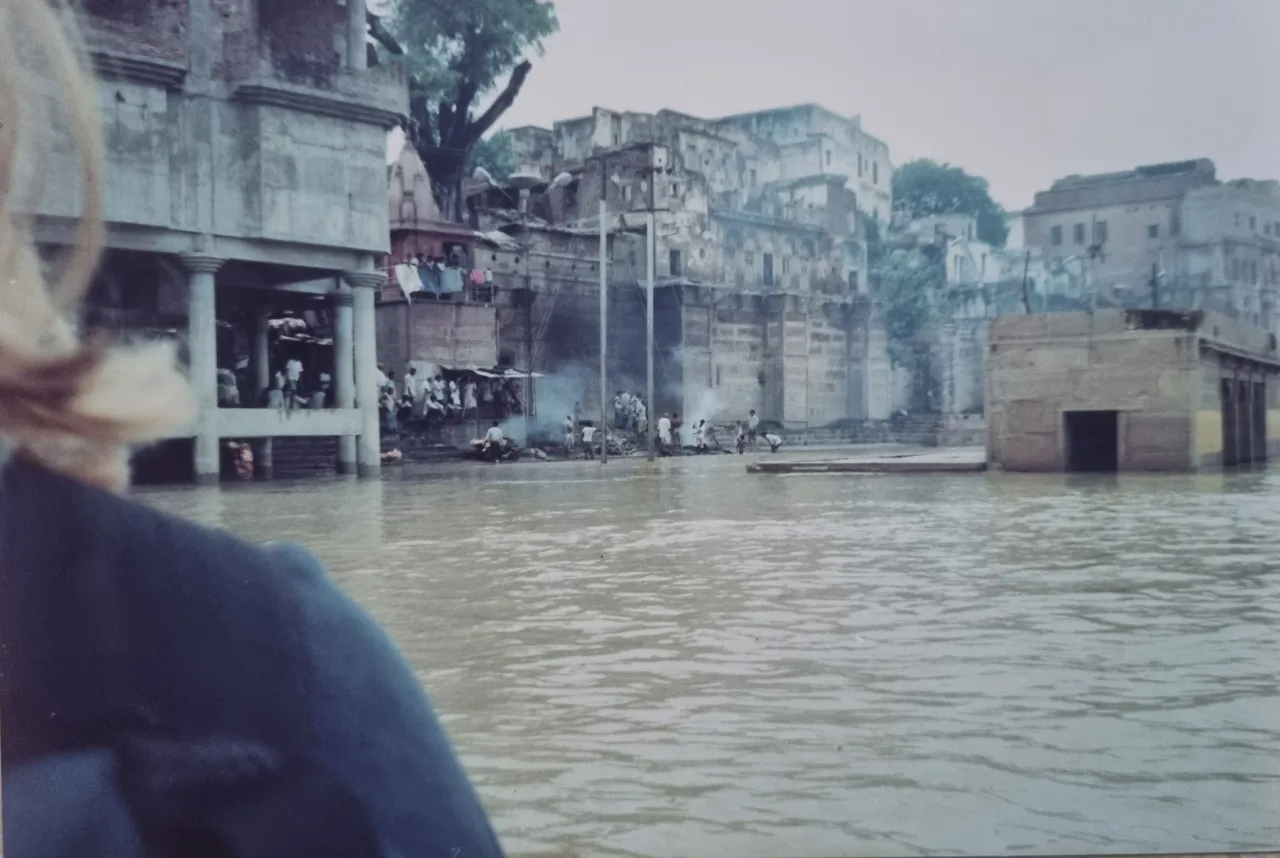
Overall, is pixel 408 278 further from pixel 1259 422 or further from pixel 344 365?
pixel 1259 422

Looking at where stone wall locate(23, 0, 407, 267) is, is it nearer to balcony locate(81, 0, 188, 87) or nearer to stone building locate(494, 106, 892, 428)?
balcony locate(81, 0, 188, 87)

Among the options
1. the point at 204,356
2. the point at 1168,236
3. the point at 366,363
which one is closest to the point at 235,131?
the point at 204,356

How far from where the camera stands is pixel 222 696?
41.6 inches

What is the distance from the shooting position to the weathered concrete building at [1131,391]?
4.17 m

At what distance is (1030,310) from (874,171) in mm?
794

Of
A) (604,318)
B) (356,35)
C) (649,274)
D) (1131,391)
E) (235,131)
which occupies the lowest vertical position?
(1131,391)

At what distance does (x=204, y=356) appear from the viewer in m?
2.42

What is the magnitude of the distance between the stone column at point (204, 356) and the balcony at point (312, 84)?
1.29 feet

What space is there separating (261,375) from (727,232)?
1364 mm

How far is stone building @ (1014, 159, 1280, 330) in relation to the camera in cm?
301

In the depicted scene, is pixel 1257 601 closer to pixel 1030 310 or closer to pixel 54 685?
pixel 1030 310

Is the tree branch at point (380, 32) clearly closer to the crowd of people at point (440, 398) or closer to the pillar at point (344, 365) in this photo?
the pillar at point (344, 365)

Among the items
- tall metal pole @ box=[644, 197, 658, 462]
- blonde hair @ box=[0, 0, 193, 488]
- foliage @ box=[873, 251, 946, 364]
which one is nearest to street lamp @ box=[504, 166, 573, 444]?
tall metal pole @ box=[644, 197, 658, 462]

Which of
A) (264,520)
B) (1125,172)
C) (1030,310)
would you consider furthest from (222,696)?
(1030,310)
